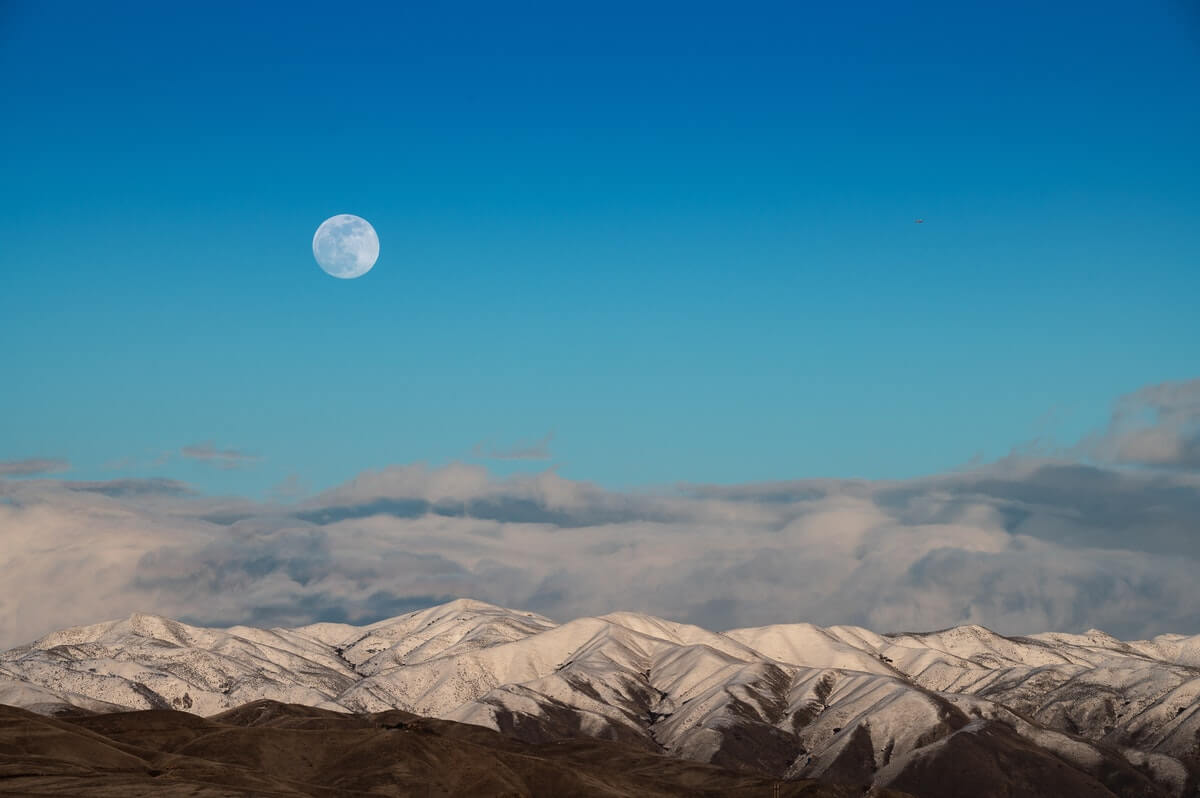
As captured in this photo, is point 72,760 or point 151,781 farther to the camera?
point 72,760

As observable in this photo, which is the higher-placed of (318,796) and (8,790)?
(8,790)

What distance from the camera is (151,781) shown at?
576ft

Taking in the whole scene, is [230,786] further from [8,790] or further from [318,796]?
[8,790]

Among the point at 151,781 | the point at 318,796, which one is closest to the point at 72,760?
the point at 151,781

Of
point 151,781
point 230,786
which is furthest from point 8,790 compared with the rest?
point 230,786

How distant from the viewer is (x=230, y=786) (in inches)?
7234

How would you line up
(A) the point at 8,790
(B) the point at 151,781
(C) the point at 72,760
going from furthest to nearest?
(C) the point at 72,760 → (B) the point at 151,781 → (A) the point at 8,790

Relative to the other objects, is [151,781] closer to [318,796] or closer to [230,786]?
[230,786]

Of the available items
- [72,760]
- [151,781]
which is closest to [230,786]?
[151,781]

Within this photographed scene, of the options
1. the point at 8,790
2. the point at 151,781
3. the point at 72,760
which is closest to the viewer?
the point at 8,790

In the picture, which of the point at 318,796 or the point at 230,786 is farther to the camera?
the point at 318,796

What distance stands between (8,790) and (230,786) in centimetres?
3325

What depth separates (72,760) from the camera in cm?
18700

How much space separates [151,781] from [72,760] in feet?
63.5
